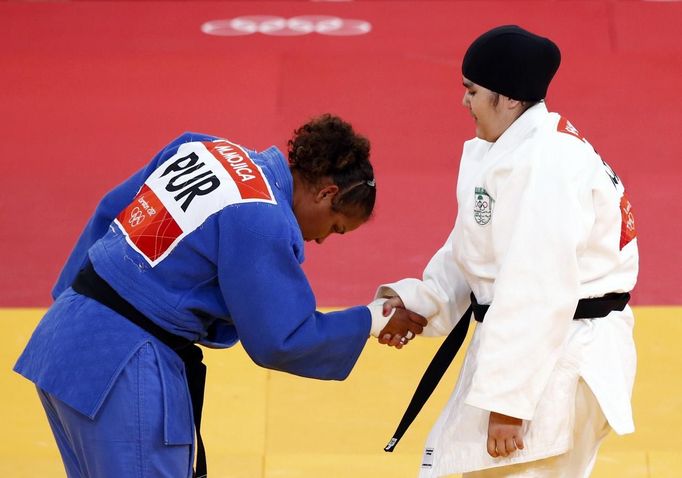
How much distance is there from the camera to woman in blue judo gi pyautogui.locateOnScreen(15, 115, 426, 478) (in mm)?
2721

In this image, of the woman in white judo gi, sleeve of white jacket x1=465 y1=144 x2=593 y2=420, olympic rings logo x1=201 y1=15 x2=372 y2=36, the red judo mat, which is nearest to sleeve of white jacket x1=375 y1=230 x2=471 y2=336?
the woman in white judo gi

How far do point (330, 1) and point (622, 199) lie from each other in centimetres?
552

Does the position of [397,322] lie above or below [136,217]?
below

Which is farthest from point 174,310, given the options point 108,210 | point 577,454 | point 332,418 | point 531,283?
point 332,418

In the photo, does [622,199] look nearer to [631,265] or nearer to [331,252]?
[631,265]

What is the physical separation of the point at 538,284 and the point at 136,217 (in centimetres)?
98

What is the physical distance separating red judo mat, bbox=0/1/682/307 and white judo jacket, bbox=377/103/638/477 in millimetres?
2300

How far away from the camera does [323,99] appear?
22.5 ft

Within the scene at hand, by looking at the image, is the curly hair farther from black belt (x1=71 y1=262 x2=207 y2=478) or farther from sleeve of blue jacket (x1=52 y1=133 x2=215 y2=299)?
black belt (x1=71 y1=262 x2=207 y2=478)

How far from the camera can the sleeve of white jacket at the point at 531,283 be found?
104 inches

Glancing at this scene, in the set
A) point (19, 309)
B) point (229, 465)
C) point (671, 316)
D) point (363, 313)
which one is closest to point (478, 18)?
point (671, 316)

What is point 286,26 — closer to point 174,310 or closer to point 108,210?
point 108,210

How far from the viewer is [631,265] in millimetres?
2883

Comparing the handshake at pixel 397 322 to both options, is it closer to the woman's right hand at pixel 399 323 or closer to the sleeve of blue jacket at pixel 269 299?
the woman's right hand at pixel 399 323
